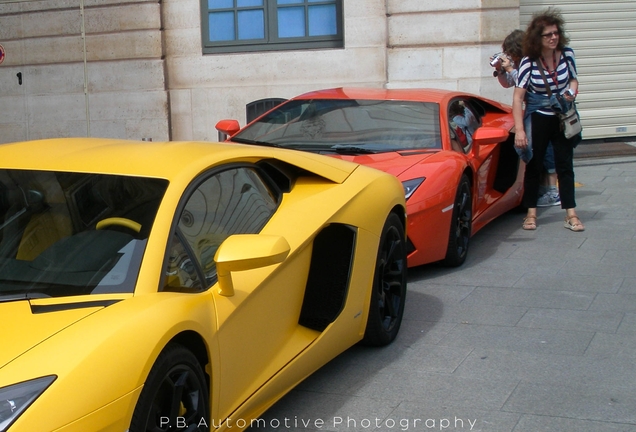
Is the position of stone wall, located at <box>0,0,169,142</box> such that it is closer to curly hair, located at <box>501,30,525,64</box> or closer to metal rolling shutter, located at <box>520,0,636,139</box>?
metal rolling shutter, located at <box>520,0,636,139</box>

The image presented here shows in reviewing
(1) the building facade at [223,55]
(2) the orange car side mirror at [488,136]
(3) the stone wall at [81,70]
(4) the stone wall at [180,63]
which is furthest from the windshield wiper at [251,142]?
(3) the stone wall at [81,70]

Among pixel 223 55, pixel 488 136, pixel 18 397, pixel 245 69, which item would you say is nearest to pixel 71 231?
pixel 18 397

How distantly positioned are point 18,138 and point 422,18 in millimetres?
6852

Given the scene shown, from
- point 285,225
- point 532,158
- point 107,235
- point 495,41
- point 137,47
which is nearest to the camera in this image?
point 107,235

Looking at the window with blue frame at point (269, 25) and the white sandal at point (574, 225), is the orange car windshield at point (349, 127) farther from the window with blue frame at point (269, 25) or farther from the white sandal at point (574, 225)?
the window with blue frame at point (269, 25)

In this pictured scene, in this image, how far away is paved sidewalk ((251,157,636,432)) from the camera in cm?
412

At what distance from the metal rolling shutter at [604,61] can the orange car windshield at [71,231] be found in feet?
38.3

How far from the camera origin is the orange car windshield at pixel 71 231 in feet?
10.7

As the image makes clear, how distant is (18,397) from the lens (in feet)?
8.46

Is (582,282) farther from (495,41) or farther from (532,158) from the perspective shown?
(495,41)

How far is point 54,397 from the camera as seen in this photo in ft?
8.54

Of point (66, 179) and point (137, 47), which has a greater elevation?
point (137, 47)

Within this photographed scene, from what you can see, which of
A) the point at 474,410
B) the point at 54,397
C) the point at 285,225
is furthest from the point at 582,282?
the point at 54,397

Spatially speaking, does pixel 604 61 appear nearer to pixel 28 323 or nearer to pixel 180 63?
pixel 180 63
